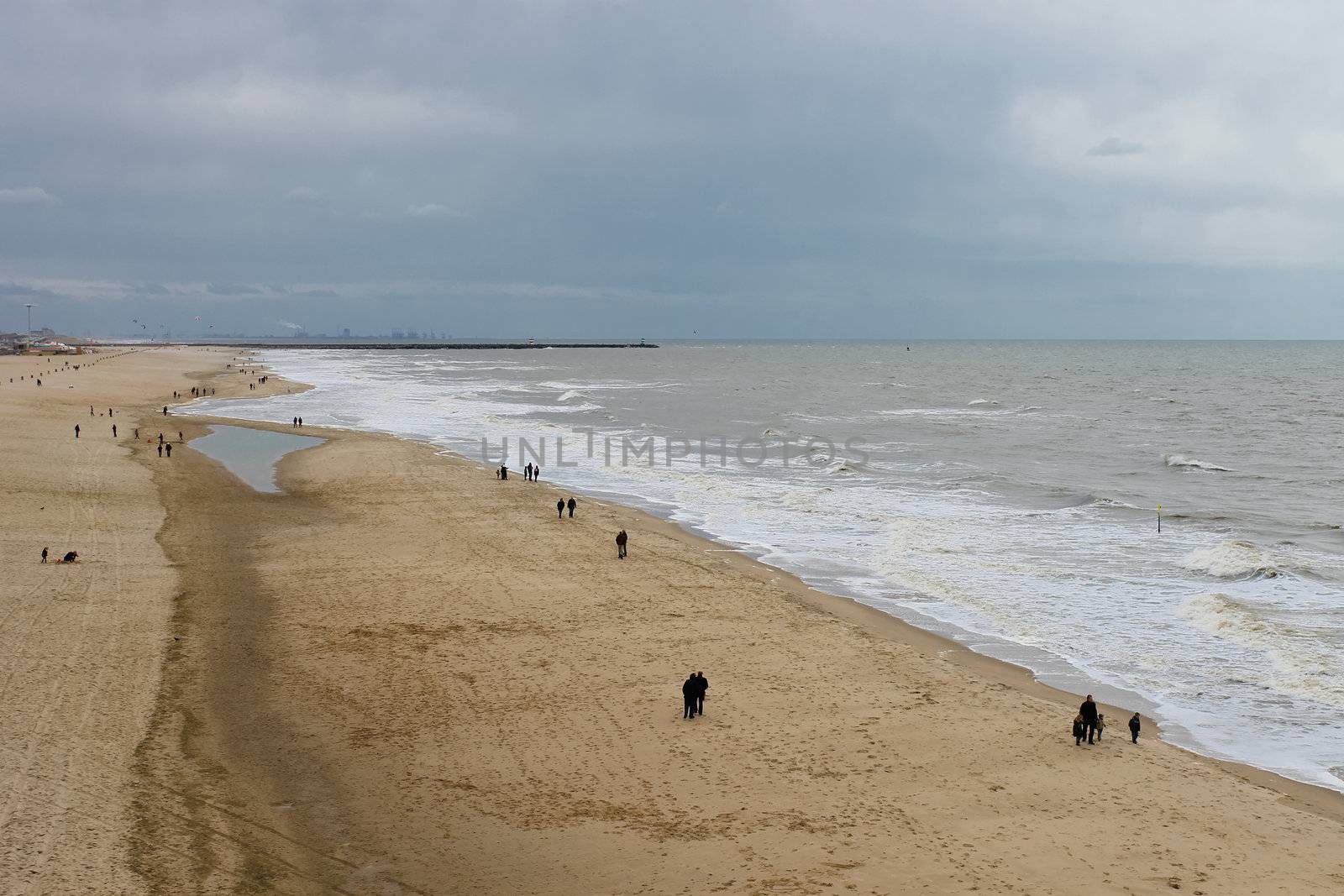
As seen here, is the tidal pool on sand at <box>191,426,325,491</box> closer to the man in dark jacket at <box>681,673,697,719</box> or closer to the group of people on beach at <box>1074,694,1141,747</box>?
the man in dark jacket at <box>681,673,697,719</box>

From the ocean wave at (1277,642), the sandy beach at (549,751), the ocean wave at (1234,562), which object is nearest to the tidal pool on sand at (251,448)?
the sandy beach at (549,751)

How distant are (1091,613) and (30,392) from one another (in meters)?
74.4

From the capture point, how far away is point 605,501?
124ft

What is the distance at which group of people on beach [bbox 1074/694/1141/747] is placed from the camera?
610 inches

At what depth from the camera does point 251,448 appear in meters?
50.9

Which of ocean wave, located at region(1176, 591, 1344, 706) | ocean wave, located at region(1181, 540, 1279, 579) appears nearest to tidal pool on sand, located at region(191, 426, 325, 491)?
ocean wave, located at region(1176, 591, 1344, 706)

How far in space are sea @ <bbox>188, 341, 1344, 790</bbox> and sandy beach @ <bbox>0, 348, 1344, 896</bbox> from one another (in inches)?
84.3

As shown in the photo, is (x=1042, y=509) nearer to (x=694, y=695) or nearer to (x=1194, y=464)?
(x=1194, y=464)

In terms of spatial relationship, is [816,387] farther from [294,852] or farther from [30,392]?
[294,852]

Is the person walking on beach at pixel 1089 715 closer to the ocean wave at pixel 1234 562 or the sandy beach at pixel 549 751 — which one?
the sandy beach at pixel 549 751

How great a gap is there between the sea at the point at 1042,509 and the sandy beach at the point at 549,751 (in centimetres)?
214

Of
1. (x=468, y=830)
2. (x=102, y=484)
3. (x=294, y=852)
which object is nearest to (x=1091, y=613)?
(x=468, y=830)

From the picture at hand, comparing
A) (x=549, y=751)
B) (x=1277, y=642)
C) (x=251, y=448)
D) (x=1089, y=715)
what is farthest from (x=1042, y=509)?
(x=251, y=448)

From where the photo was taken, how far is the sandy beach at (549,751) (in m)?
11.8
